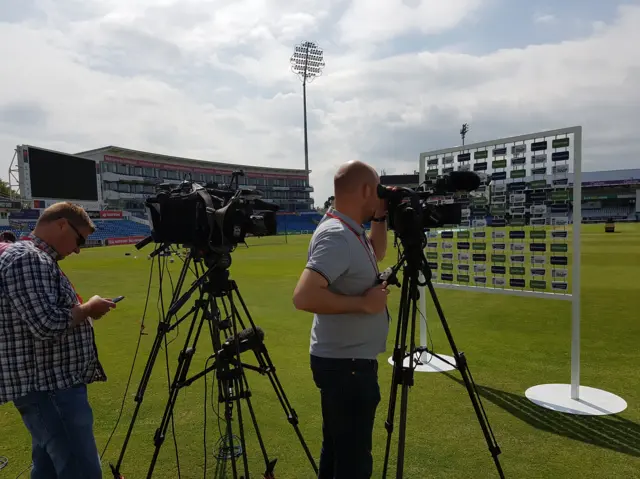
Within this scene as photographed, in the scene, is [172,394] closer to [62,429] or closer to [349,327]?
[62,429]

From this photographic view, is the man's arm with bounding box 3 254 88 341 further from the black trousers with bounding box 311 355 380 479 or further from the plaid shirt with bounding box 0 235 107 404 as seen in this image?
the black trousers with bounding box 311 355 380 479

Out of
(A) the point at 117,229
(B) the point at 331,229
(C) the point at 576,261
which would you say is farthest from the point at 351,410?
(A) the point at 117,229

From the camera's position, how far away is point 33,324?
198 cm

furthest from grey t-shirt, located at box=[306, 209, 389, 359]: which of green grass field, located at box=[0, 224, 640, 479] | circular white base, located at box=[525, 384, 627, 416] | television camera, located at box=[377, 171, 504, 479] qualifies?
circular white base, located at box=[525, 384, 627, 416]

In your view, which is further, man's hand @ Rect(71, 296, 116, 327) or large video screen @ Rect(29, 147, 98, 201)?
large video screen @ Rect(29, 147, 98, 201)

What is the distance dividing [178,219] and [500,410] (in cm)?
327

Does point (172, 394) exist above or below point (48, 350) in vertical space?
below

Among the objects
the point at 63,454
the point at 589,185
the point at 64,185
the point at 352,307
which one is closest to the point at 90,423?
the point at 63,454

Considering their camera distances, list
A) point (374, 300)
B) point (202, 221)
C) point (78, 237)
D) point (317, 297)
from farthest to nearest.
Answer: point (202, 221)
point (78, 237)
point (374, 300)
point (317, 297)

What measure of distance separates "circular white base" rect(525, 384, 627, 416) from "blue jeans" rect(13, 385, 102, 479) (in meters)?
3.71

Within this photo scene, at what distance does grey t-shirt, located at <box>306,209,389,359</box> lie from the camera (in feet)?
6.35

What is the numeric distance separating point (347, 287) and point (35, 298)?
1.49 m

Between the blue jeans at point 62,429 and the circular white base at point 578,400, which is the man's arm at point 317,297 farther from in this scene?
the circular white base at point 578,400

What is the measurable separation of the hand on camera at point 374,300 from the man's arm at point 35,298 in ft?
4.81
